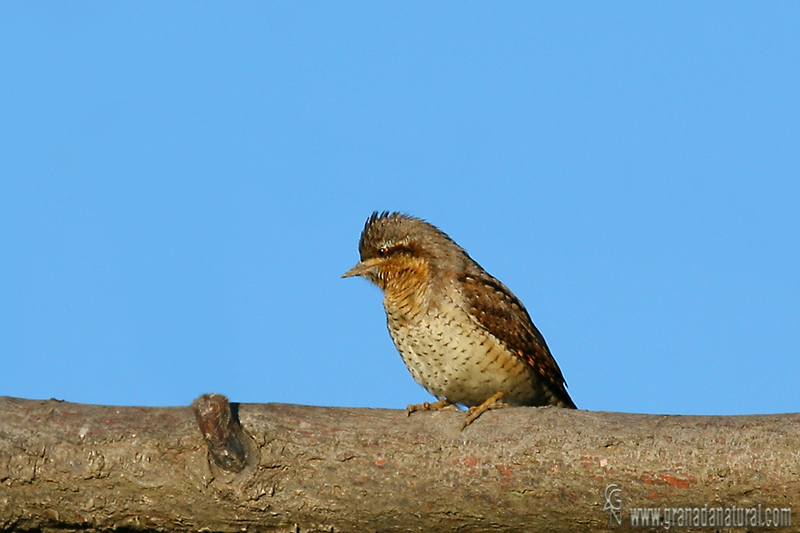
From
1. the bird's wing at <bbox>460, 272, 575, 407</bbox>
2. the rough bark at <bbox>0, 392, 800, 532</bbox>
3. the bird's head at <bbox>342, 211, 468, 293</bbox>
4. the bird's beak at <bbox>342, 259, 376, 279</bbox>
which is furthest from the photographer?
the bird's beak at <bbox>342, 259, 376, 279</bbox>

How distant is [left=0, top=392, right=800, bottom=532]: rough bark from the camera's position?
14.7ft

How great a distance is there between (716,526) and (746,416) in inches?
23.0

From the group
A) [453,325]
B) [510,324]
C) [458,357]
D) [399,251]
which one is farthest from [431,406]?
[399,251]

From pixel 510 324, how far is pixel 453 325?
467mm

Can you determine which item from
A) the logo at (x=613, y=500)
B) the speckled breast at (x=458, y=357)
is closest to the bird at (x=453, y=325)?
the speckled breast at (x=458, y=357)

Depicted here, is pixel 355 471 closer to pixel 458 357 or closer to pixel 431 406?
pixel 431 406

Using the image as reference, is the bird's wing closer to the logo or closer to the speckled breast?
the speckled breast

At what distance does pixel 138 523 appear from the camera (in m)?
4.61

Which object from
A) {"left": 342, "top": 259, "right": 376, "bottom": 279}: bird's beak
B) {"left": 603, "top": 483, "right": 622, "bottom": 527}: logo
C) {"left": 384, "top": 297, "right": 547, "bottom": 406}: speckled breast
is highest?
{"left": 342, "top": 259, "right": 376, "bottom": 279}: bird's beak

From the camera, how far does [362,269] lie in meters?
6.85

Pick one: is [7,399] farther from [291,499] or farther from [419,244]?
[419,244]

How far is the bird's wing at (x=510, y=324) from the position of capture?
246 inches

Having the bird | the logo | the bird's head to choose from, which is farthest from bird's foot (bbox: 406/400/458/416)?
the logo

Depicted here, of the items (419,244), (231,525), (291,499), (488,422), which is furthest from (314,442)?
(419,244)
